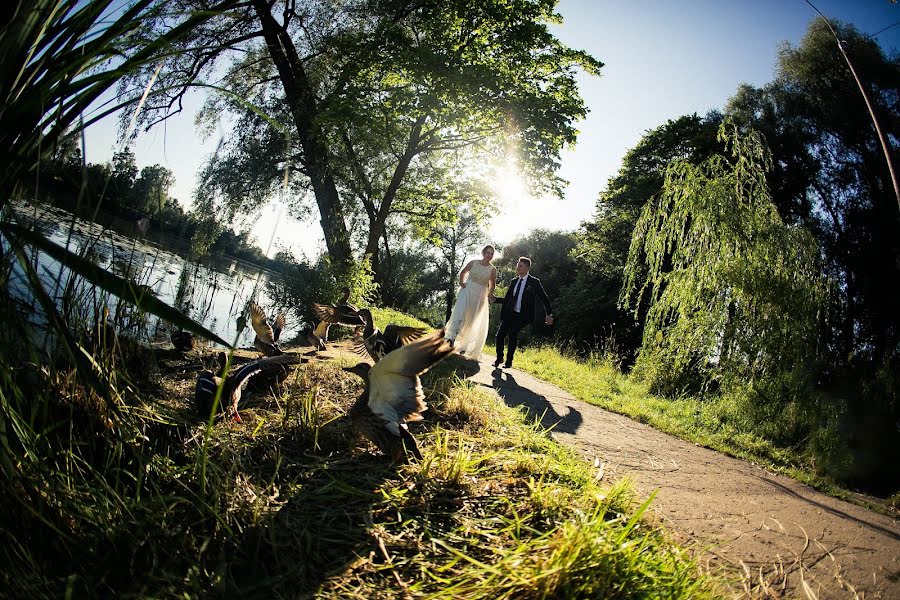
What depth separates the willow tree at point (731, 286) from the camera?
6172mm

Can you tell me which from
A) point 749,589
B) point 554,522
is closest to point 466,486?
point 554,522

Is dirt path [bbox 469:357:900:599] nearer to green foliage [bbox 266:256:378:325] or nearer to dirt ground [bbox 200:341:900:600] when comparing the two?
dirt ground [bbox 200:341:900:600]

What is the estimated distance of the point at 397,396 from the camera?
2.28 metres

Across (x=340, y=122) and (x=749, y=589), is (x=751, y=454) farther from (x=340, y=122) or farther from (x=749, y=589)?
(x=340, y=122)

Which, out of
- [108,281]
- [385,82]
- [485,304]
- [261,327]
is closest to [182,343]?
[261,327]

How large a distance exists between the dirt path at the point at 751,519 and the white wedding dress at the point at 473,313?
12.8ft

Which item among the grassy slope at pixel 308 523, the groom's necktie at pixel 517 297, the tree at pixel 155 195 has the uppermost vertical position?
the groom's necktie at pixel 517 297

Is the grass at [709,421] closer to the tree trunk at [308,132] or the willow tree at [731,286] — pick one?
the willow tree at [731,286]

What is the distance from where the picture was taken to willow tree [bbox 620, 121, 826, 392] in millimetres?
6172

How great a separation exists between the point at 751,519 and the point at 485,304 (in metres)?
6.21

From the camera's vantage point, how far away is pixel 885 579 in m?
2.01

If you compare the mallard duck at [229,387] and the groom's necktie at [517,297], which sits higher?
the groom's necktie at [517,297]

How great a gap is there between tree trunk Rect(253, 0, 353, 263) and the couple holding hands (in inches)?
181

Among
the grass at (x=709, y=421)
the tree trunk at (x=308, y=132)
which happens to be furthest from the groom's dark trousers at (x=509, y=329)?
the tree trunk at (x=308, y=132)
